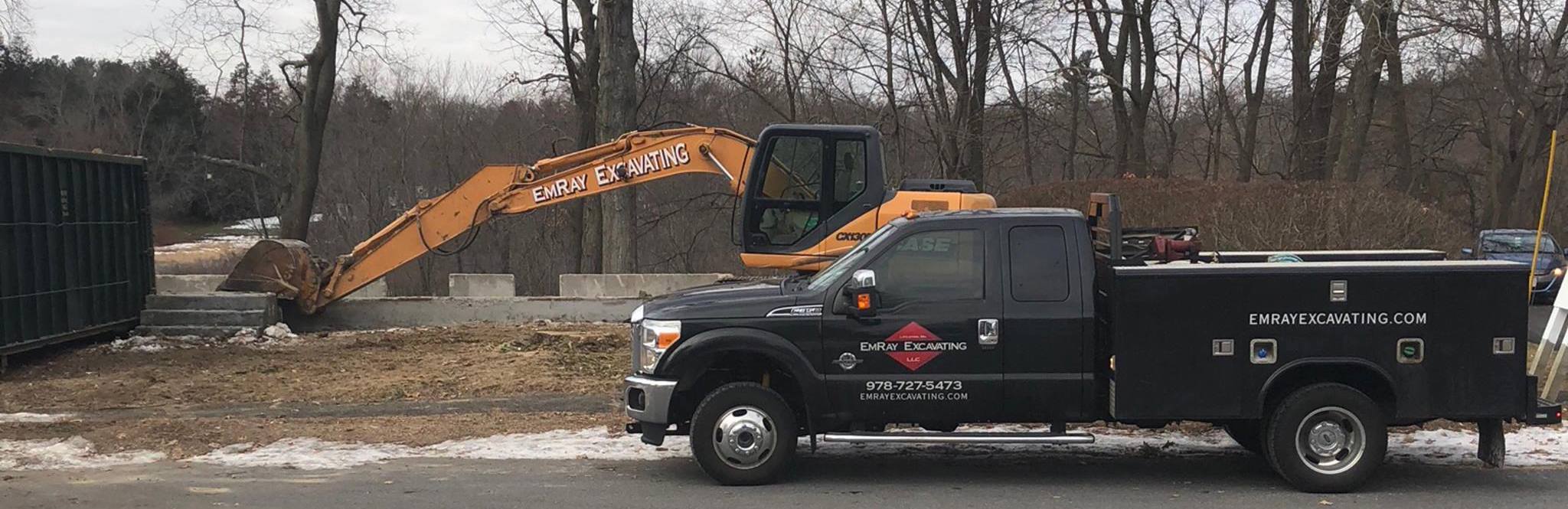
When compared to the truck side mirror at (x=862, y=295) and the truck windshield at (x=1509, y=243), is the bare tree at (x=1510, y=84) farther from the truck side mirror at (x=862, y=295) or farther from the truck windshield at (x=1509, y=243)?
the truck side mirror at (x=862, y=295)

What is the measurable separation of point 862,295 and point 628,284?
40.7 ft

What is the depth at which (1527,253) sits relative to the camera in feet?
76.5

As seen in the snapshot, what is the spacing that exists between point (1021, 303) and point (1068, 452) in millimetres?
1953

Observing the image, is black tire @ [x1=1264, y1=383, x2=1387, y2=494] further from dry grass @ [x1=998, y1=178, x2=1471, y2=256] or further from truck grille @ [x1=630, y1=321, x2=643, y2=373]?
dry grass @ [x1=998, y1=178, x2=1471, y2=256]

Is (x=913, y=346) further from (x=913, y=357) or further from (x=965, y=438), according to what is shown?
(x=965, y=438)

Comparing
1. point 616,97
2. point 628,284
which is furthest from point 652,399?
point 616,97

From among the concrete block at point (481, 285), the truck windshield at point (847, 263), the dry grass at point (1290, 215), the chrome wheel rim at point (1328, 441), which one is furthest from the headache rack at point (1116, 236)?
the concrete block at point (481, 285)

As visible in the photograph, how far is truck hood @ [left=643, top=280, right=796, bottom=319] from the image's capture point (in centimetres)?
761

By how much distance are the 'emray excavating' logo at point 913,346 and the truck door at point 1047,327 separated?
38cm

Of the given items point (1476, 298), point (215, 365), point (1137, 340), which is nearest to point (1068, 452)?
point (1137, 340)

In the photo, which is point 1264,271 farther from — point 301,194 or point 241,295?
point 301,194

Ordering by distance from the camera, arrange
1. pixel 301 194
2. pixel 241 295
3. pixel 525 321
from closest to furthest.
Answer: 1. pixel 241 295
2. pixel 525 321
3. pixel 301 194

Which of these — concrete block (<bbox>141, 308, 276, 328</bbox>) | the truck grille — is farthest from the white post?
concrete block (<bbox>141, 308, 276, 328</bbox>)

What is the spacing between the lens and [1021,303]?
751cm
